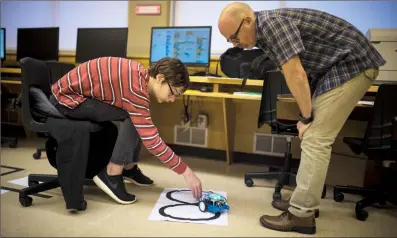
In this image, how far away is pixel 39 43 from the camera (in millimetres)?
2982

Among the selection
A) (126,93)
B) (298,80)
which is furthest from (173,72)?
(298,80)

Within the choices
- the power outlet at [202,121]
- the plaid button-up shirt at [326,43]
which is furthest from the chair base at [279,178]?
the power outlet at [202,121]

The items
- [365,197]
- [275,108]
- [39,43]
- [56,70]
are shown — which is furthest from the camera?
[39,43]

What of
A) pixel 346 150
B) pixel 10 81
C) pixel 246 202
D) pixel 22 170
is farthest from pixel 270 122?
pixel 10 81

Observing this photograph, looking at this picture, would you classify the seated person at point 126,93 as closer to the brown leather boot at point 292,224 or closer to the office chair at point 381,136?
the brown leather boot at point 292,224

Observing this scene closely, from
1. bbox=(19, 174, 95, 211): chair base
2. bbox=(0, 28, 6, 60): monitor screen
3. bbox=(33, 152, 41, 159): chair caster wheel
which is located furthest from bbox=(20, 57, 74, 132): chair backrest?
bbox=(0, 28, 6, 60): monitor screen

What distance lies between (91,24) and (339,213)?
295 centimetres

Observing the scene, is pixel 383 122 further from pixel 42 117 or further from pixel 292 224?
pixel 42 117

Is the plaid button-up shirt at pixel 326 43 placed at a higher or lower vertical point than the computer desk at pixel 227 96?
higher

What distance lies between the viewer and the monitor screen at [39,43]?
291 centimetres

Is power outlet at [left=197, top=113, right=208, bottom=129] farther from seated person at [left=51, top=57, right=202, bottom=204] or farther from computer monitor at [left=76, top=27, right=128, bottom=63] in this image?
seated person at [left=51, top=57, right=202, bottom=204]

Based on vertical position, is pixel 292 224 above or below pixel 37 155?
above

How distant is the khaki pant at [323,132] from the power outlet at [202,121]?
1.54m

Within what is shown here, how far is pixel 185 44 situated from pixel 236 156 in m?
1.07
